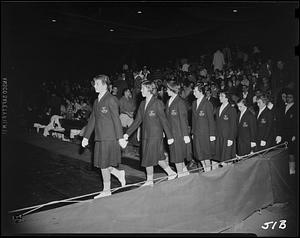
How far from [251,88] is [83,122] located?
54.0 inches

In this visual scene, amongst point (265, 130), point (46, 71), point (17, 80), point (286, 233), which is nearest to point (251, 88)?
point (265, 130)

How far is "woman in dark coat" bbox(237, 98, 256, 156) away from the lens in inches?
140

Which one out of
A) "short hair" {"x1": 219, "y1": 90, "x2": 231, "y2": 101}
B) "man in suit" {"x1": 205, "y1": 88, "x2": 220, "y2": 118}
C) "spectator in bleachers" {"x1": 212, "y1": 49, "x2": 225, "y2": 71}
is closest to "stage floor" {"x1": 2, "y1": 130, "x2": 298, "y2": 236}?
"man in suit" {"x1": 205, "y1": 88, "x2": 220, "y2": 118}

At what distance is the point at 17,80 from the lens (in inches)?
136

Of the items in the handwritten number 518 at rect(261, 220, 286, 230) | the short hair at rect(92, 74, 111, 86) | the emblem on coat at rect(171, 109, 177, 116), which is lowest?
the handwritten number 518 at rect(261, 220, 286, 230)

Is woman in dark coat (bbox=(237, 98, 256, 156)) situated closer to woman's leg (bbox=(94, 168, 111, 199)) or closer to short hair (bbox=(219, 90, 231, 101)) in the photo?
short hair (bbox=(219, 90, 231, 101))

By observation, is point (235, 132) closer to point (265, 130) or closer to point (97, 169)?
point (265, 130)

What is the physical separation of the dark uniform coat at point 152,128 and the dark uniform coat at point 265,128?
741 mm

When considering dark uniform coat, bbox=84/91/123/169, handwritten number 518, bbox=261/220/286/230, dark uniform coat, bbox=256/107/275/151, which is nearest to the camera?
dark uniform coat, bbox=84/91/123/169

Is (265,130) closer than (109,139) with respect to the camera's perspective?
No

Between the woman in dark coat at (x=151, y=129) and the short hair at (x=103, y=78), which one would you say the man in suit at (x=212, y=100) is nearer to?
the woman in dark coat at (x=151, y=129)

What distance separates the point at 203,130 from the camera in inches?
138

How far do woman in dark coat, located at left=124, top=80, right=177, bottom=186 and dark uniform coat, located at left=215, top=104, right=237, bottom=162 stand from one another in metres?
0.43

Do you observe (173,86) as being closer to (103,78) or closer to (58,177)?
(103,78)
